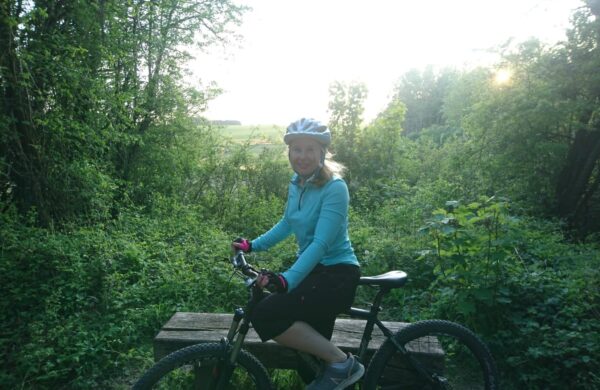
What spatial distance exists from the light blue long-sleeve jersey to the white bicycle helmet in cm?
25

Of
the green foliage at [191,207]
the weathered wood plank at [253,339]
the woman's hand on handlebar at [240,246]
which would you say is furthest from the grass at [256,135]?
the woman's hand on handlebar at [240,246]

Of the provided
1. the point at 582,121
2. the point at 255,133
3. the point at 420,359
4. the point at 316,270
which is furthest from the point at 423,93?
the point at 316,270

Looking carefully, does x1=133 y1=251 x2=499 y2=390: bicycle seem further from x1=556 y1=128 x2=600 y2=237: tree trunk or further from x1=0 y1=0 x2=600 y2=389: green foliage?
x1=556 y1=128 x2=600 y2=237: tree trunk

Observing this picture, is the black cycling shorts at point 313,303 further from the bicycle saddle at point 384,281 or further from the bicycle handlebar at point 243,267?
the bicycle handlebar at point 243,267

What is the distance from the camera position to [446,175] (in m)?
12.8

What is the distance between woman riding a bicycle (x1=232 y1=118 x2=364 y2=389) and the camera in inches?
91.1

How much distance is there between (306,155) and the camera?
98.3 inches

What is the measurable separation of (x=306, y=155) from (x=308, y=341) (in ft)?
3.62

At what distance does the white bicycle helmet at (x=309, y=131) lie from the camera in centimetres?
244

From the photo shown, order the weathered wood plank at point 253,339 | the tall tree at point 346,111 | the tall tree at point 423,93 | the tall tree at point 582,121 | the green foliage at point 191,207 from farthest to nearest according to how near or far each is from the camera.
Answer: the tall tree at point 423,93 < the tall tree at point 346,111 < the tall tree at point 582,121 < the green foliage at point 191,207 < the weathered wood plank at point 253,339

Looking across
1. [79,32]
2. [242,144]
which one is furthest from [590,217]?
[79,32]

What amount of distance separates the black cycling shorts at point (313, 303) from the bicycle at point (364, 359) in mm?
82

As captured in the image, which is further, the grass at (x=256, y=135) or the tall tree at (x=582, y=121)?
the grass at (x=256, y=135)

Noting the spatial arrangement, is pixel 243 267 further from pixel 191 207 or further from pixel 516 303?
pixel 191 207
